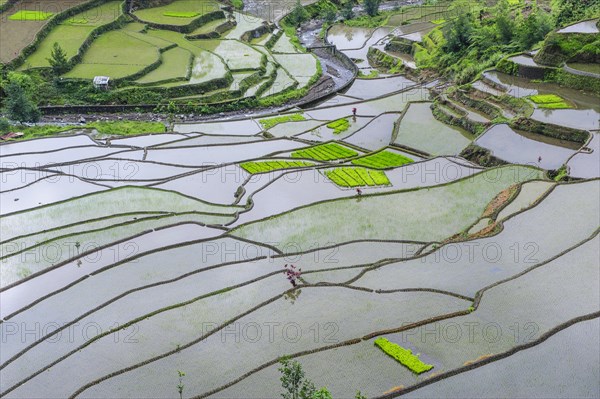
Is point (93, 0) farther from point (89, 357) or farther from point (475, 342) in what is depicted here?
point (475, 342)

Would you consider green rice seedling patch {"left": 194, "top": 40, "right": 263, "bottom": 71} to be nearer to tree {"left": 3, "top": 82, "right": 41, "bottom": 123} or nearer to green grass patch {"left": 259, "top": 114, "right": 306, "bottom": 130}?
green grass patch {"left": 259, "top": 114, "right": 306, "bottom": 130}

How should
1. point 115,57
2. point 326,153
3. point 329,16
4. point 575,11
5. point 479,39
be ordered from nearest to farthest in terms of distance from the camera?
point 326,153
point 575,11
point 479,39
point 115,57
point 329,16

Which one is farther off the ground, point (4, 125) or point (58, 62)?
point (58, 62)

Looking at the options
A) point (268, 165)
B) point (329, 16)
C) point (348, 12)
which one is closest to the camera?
point (268, 165)

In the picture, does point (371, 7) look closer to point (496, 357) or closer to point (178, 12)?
point (178, 12)

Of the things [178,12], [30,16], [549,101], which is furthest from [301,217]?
[178,12]

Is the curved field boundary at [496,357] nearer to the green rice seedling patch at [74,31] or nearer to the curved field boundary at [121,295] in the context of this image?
the curved field boundary at [121,295]

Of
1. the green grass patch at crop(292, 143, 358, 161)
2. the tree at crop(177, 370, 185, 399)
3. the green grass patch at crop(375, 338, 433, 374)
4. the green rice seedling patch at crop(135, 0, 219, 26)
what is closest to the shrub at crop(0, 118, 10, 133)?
the green grass patch at crop(292, 143, 358, 161)
